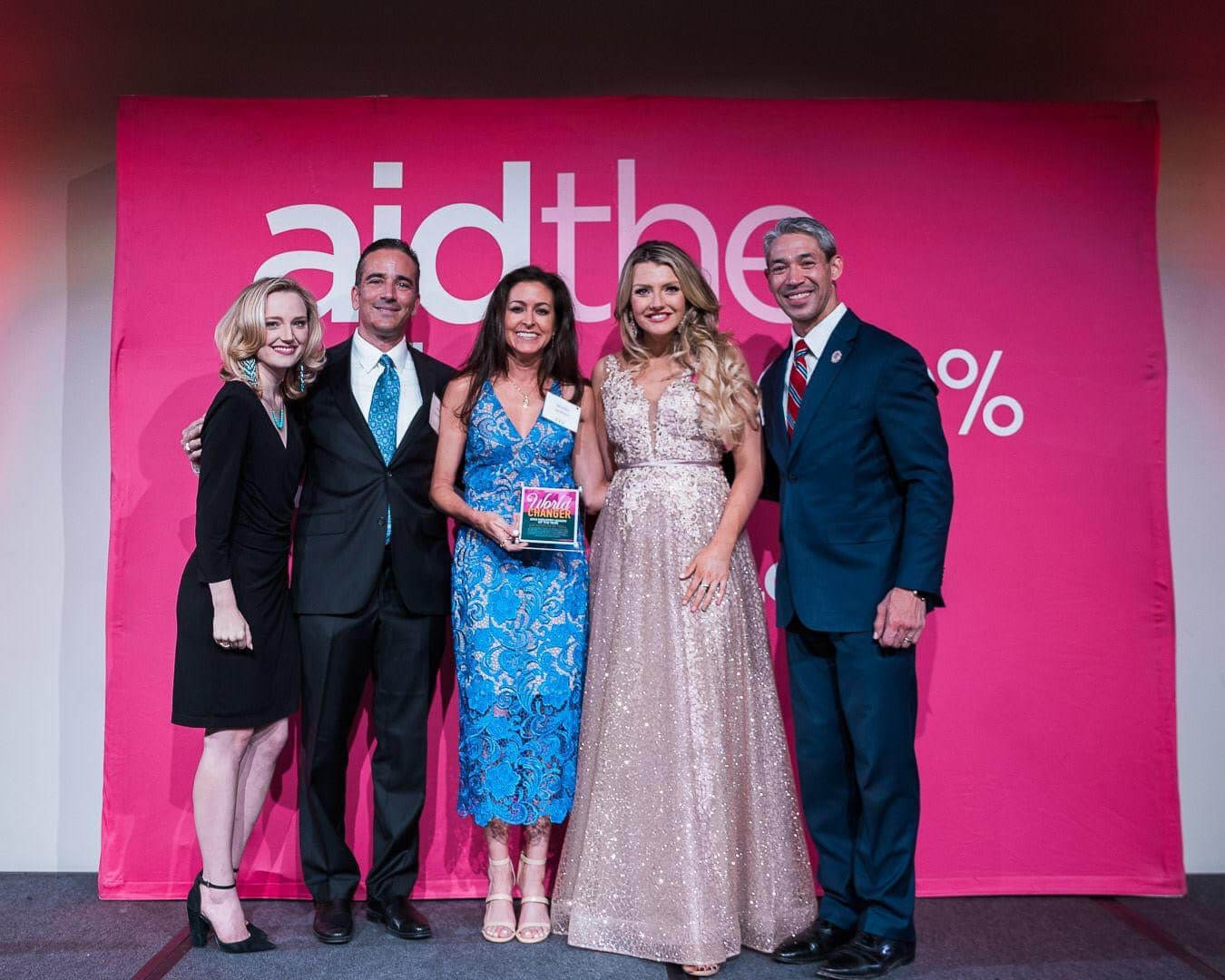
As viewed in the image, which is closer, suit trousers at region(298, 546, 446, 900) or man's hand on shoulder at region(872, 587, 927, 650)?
man's hand on shoulder at region(872, 587, 927, 650)

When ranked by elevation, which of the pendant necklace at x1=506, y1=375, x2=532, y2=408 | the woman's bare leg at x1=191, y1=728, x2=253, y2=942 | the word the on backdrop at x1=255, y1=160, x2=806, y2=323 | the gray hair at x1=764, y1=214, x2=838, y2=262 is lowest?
the woman's bare leg at x1=191, y1=728, x2=253, y2=942

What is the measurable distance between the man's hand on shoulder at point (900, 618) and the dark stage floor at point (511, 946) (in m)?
0.90

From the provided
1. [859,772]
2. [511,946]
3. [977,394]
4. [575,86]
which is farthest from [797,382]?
[511,946]

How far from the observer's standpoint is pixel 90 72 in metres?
3.58

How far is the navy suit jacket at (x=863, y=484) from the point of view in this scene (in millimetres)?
2594

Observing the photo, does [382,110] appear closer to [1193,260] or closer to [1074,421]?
[1074,421]

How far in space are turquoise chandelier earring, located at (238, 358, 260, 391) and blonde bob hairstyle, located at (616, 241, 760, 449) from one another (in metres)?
1.04

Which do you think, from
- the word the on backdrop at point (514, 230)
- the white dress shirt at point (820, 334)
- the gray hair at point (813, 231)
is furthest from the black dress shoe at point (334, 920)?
the gray hair at point (813, 231)

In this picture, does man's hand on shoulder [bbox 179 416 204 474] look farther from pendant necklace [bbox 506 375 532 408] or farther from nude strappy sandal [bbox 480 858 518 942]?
nude strappy sandal [bbox 480 858 518 942]

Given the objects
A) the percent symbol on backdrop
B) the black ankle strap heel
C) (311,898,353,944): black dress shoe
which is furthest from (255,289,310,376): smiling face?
the percent symbol on backdrop

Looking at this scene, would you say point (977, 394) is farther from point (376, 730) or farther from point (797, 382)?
point (376, 730)

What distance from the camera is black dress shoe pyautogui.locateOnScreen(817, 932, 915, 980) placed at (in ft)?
8.43

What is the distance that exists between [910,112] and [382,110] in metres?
1.79

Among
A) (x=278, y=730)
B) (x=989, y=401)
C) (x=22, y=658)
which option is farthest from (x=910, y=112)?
(x=22, y=658)
